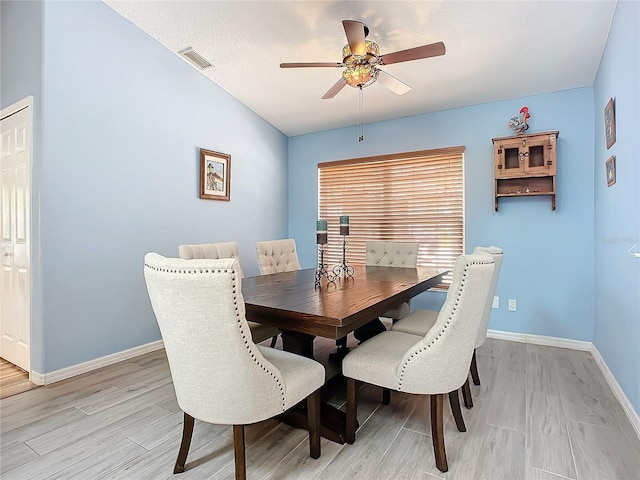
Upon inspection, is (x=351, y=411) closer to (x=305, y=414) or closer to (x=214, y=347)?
(x=305, y=414)

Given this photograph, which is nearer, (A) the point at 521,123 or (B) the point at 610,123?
(B) the point at 610,123

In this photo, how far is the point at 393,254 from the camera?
134 inches

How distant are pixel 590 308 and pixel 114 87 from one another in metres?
4.61

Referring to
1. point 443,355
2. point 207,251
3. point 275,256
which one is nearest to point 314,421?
point 443,355

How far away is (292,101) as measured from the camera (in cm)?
390

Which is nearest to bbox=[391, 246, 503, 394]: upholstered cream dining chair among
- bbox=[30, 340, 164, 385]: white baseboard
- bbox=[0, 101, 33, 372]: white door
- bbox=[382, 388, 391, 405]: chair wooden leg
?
bbox=[382, 388, 391, 405]: chair wooden leg

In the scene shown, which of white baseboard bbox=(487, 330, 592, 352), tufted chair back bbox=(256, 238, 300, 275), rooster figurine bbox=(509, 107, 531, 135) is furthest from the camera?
rooster figurine bbox=(509, 107, 531, 135)

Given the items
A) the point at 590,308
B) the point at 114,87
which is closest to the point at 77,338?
the point at 114,87

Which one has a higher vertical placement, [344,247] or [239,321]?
[344,247]

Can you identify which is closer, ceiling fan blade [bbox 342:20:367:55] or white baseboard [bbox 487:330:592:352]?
ceiling fan blade [bbox 342:20:367:55]

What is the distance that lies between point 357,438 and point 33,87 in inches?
128

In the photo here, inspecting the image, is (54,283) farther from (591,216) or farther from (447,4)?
(591,216)

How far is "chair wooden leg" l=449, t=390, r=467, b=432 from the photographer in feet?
5.84

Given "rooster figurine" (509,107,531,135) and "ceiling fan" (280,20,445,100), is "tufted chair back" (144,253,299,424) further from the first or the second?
"rooster figurine" (509,107,531,135)
